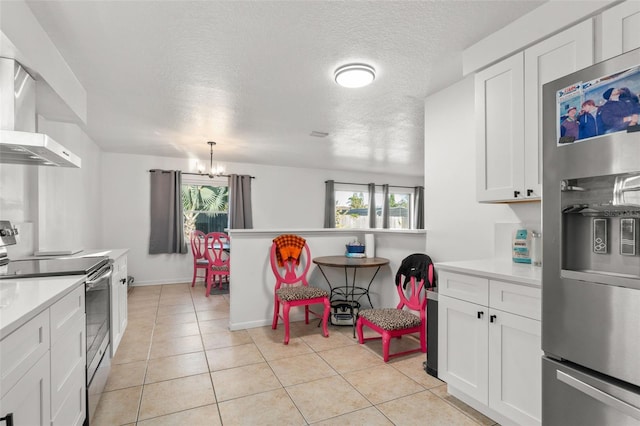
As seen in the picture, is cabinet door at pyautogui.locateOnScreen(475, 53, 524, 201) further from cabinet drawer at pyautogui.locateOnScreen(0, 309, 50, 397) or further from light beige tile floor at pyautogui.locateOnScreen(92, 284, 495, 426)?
cabinet drawer at pyautogui.locateOnScreen(0, 309, 50, 397)

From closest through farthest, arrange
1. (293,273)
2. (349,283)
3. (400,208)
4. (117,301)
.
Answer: (117,301), (293,273), (349,283), (400,208)

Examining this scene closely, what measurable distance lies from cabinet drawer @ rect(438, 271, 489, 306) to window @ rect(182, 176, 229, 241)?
17.3 feet

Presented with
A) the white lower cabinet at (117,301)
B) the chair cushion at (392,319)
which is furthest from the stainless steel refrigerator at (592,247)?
the white lower cabinet at (117,301)

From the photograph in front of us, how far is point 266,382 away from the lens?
236 cm

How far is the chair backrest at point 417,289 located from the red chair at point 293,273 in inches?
29.9

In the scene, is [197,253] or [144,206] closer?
[197,253]

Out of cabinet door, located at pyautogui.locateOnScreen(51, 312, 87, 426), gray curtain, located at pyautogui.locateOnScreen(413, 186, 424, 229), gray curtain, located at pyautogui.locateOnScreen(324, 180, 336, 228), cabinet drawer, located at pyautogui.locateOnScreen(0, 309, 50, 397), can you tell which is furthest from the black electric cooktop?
gray curtain, located at pyautogui.locateOnScreen(413, 186, 424, 229)

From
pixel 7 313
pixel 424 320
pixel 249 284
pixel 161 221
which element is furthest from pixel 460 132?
pixel 161 221

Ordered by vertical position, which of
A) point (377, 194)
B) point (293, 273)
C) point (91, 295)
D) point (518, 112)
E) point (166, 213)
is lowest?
point (293, 273)

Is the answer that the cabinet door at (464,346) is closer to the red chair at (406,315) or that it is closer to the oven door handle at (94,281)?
the red chair at (406,315)

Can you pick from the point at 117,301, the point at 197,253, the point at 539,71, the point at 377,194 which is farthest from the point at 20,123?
the point at 377,194

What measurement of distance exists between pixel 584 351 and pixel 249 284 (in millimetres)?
2934

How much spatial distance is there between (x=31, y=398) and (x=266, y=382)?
1.50m

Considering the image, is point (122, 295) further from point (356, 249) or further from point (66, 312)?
point (356, 249)
